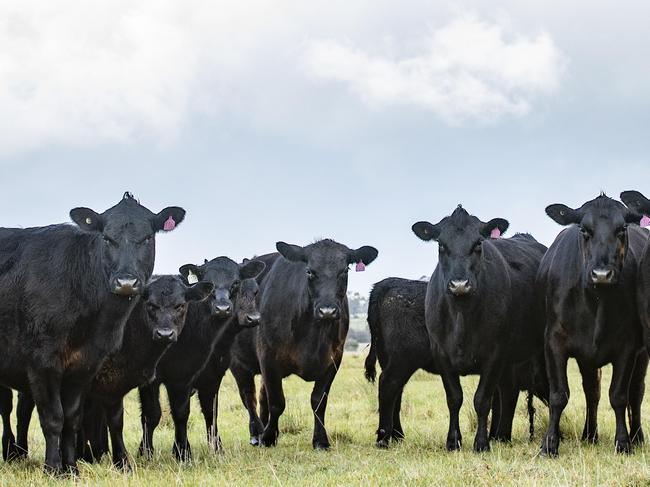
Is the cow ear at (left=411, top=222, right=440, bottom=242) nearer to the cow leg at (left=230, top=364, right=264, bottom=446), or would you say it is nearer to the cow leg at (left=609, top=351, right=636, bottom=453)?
the cow leg at (left=609, top=351, right=636, bottom=453)

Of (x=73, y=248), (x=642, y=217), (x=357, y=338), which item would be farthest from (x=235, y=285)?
(x=357, y=338)

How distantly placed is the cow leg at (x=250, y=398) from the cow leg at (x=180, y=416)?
8.59 ft

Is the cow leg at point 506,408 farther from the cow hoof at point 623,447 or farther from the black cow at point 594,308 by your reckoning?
the cow hoof at point 623,447

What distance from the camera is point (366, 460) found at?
855 cm

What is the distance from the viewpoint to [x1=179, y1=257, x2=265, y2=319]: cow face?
9727mm

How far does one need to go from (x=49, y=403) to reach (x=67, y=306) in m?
0.85

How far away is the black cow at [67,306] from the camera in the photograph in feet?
25.7

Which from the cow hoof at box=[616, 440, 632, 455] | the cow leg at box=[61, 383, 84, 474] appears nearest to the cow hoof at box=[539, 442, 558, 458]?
the cow hoof at box=[616, 440, 632, 455]

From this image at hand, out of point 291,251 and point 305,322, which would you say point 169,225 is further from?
point 305,322

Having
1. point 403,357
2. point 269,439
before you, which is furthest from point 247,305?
point 403,357

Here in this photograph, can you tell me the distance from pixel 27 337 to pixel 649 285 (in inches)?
220

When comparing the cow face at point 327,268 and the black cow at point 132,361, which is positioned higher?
the cow face at point 327,268

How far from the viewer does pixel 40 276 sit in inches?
323

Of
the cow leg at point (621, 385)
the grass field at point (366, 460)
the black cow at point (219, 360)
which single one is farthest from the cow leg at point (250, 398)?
the cow leg at point (621, 385)
